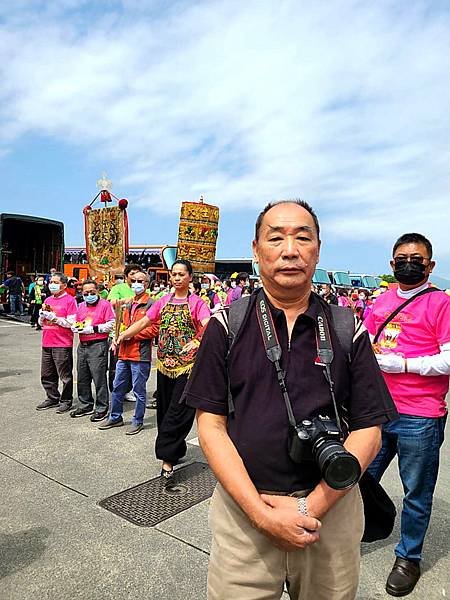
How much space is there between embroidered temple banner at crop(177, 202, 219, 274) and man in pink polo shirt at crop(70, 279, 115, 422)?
751 cm

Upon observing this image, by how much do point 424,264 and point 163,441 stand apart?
8.40 feet

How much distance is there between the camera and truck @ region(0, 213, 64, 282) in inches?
792

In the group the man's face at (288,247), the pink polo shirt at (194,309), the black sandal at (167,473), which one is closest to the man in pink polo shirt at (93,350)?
the pink polo shirt at (194,309)

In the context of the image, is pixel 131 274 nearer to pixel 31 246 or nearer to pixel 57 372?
pixel 57 372

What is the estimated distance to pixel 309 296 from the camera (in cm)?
186

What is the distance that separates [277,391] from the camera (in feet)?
5.39

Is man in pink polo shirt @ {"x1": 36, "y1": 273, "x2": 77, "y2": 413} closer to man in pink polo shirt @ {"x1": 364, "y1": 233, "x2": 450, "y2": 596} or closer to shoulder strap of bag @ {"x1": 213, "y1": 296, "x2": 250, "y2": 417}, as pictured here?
man in pink polo shirt @ {"x1": 364, "y1": 233, "x2": 450, "y2": 596}

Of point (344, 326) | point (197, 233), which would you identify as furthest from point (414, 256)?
point (197, 233)

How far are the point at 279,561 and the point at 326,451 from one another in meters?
0.50

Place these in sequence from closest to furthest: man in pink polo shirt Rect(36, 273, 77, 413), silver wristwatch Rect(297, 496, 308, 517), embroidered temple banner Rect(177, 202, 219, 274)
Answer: silver wristwatch Rect(297, 496, 308, 517) → man in pink polo shirt Rect(36, 273, 77, 413) → embroidered temple banner Rect(177, 202, 219, 274)

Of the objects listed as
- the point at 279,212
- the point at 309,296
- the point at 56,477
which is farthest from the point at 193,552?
the point at 279,212

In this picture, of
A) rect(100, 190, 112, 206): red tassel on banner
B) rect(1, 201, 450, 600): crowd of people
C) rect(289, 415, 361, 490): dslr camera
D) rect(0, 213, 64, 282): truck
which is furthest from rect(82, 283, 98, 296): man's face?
rect(0, 213, 64, 282): truck

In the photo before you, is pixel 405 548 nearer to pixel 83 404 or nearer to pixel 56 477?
pixel 56 477

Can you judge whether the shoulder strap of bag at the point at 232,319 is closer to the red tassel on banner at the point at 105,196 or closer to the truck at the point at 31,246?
the red tassel on banner at the point at 105,196
